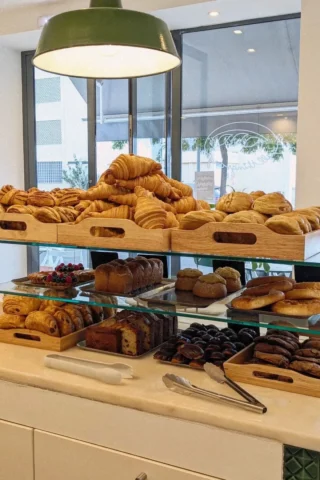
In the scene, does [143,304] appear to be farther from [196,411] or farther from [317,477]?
[317,477]

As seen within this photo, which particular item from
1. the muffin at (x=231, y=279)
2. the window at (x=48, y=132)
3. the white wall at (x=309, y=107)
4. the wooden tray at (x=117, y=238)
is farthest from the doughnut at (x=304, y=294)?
the window at (x=48, y=132)

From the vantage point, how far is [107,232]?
4.95ft

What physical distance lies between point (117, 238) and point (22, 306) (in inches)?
19.4

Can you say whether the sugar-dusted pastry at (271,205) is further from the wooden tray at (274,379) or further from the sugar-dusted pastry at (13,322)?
the sugar-dusted pastry at (13,322)

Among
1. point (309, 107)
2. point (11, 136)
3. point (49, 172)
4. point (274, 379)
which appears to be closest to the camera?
point (274, 379)

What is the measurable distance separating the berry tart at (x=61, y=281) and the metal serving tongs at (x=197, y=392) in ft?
1.61

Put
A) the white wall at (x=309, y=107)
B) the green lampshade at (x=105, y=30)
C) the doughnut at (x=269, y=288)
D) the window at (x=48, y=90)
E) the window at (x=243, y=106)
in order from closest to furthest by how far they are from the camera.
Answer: the green lampshade at (x=105, y=30), the doughnut at (x=269, y=288), the white wall at (x=309, y=107), the window at (x=243, y=106), the window at (x=48, y=90)

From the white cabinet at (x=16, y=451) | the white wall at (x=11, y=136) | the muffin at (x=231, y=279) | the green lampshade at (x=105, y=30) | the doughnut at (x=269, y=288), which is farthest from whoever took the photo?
the white wall at (x=11, y=136)

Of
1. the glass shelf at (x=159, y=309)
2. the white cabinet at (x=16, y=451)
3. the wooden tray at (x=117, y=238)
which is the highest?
the wooden tray at (x=117, y=238)

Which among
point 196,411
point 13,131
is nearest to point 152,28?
point 196,411

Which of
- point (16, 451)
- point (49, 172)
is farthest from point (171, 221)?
point (49, 172)

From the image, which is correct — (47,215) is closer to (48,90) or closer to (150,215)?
(150,215)

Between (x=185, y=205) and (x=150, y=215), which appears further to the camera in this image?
(x=185, y=205)

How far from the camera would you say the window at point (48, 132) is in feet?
14.6
